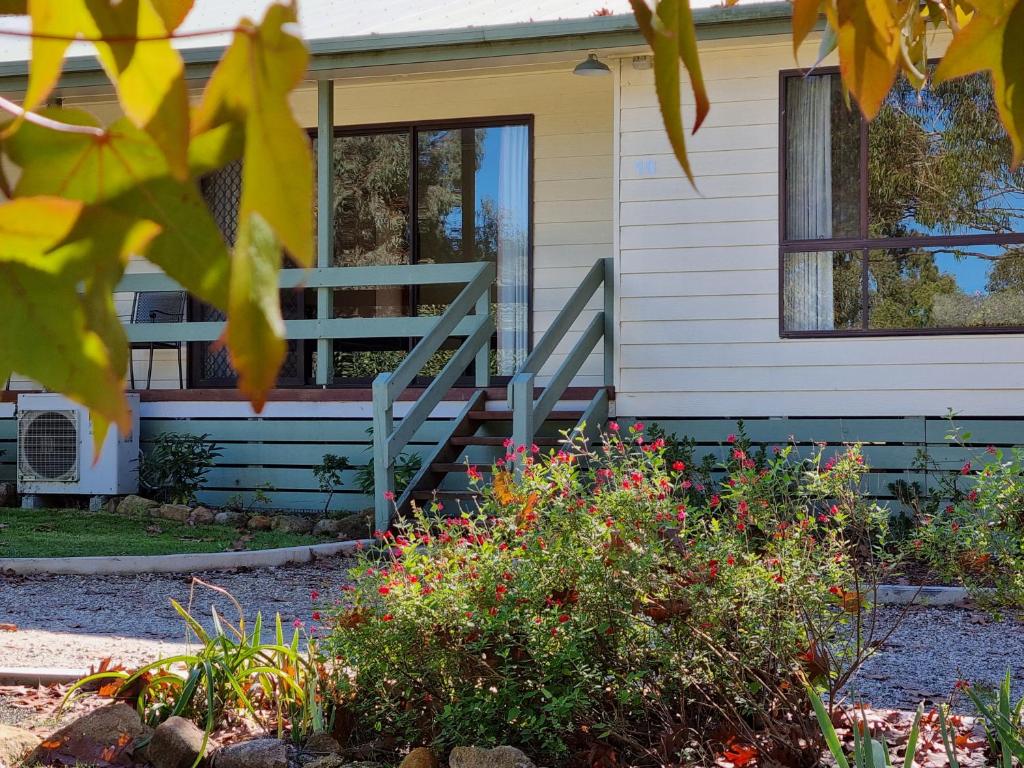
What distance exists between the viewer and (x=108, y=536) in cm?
852

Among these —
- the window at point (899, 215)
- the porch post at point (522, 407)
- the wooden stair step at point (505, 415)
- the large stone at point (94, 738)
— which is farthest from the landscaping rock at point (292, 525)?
the large stone at point (94, 738)

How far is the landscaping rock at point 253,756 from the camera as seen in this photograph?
11.0 feet

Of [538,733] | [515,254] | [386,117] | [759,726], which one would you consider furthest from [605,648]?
[386,117]

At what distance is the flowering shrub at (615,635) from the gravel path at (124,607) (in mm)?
1724

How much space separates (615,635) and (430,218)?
7.94 meters

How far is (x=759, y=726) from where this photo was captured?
334 cm

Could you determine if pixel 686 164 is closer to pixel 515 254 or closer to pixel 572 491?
pixel 572 491

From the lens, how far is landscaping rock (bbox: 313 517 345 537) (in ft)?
29.5

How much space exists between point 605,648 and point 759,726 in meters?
0.51

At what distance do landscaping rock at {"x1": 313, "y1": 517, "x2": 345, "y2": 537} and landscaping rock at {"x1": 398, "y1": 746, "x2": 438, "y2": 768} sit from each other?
582cm

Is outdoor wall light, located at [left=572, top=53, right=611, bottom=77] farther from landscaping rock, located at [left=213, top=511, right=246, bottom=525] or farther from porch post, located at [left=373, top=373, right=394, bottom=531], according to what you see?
landscaping rock, located at [left=213, top=511, right=246, bottom=525]

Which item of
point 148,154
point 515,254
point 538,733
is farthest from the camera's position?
point 515,254

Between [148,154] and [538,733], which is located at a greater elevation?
[148,154]

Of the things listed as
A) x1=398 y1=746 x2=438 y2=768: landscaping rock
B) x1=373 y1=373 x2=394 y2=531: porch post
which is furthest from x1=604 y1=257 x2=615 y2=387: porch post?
→ x1=398 y1=746 x2=438 y2=768: landscaping rock
